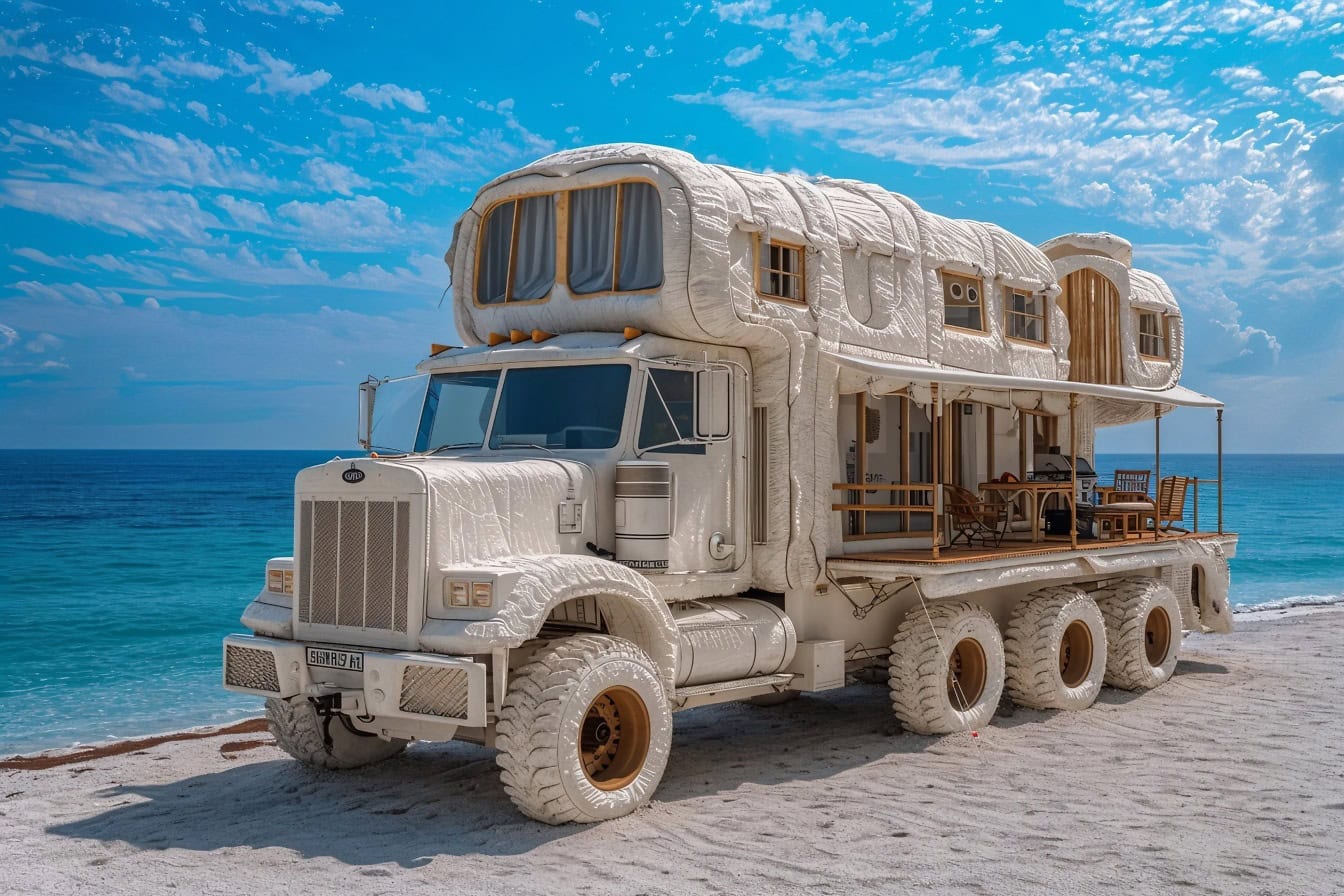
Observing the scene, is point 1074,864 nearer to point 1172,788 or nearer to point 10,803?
point 1172,788

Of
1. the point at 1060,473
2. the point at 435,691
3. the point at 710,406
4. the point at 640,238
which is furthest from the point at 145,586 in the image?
the point at 435,691

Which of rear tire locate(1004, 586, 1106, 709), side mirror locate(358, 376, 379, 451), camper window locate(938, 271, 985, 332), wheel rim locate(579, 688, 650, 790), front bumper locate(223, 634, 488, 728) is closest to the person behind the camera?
front bumper locate(223, 634, 488, 728)

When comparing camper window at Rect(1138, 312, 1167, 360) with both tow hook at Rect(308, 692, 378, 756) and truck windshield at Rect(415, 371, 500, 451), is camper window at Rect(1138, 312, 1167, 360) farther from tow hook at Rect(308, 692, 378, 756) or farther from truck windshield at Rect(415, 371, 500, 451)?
tow hook at Rect(308, 692, 378, 756)

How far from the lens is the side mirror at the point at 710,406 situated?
9.23m

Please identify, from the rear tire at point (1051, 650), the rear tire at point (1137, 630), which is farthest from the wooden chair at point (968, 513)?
the rear tire at point (1137, 630)

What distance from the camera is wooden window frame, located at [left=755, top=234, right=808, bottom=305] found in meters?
10.2

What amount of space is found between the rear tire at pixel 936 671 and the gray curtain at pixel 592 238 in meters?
4.07

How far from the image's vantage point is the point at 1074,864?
7.37 meters

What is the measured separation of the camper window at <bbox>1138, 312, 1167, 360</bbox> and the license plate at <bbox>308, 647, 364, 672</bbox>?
11591 mm

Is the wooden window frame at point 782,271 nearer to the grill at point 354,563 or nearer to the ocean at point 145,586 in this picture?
the grill at point 354,563

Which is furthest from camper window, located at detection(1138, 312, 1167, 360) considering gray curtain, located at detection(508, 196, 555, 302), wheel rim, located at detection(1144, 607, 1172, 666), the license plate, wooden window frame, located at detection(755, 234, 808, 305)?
the license plate

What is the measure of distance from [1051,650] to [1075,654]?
3.47 ft

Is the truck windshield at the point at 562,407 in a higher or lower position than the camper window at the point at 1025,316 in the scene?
lower

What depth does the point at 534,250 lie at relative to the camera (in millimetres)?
10641
